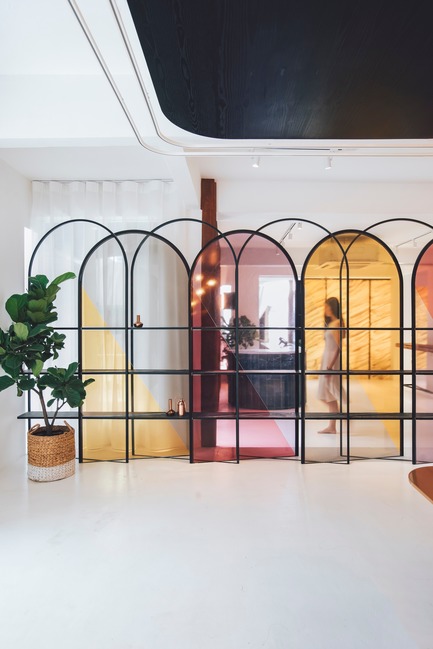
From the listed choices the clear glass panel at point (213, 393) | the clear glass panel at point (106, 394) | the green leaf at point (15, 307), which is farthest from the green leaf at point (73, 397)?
the clear glass panel at point (213, 393)

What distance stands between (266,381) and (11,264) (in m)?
2.76

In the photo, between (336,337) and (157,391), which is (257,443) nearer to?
(157,391)

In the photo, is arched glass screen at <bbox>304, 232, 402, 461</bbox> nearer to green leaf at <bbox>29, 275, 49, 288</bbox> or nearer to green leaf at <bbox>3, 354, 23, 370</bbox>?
green leaf at <bbox>29, 275, 49, 288</bbox>

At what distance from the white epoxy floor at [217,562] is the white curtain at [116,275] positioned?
0.93 m

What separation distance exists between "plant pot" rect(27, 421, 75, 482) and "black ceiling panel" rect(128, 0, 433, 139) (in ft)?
10.4

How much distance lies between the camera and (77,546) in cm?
242

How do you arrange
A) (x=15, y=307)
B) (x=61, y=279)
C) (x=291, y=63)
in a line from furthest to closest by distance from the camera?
(x=61, y=279)
(x=15, y=307)
(x=291, y=63)

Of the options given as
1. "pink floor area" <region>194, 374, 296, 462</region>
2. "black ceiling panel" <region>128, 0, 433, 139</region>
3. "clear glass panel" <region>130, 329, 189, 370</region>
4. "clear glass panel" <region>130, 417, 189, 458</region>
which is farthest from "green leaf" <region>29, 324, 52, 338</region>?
"black ceiling panel" <region>128, 0, 433, 139</region>

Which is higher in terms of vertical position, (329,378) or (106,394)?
(329,378)

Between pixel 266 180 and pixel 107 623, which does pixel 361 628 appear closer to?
pixel 107 623

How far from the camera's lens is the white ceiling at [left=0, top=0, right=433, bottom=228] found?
6.89 feet

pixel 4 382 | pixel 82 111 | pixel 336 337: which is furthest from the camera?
pixel 336 337

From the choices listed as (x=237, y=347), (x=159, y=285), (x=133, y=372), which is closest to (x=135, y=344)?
(x=133, y=372)

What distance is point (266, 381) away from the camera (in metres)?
3.87
